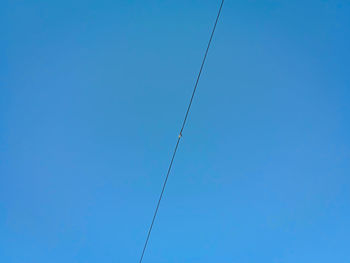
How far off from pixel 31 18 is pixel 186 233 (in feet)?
6.95

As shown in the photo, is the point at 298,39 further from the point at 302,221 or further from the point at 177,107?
the point at 302,221

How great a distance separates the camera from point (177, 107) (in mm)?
1997

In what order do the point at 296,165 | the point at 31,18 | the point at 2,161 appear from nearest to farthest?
the point at 31,18 < the point at 2,161 < the point at 296,165

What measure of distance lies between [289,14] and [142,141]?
4.84 ft

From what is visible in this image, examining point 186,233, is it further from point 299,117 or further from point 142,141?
point 299,117

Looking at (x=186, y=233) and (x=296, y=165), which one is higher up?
(x=296, y=165)

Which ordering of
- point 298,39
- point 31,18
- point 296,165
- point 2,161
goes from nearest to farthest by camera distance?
1. point 31,18
2. point 298,39
3. point 2,161
4. point 296,165

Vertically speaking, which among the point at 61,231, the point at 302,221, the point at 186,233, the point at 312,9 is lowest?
the point at 61,231

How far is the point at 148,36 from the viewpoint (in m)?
1.87

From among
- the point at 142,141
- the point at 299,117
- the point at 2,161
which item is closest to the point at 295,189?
the point at 299,117

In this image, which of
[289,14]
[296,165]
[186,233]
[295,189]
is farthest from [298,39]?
[186,233]

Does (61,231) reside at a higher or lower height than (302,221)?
lower

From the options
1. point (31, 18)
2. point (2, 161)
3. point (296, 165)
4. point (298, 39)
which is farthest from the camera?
point (296, 165)

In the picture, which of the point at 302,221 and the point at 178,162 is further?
the point at 302,221
